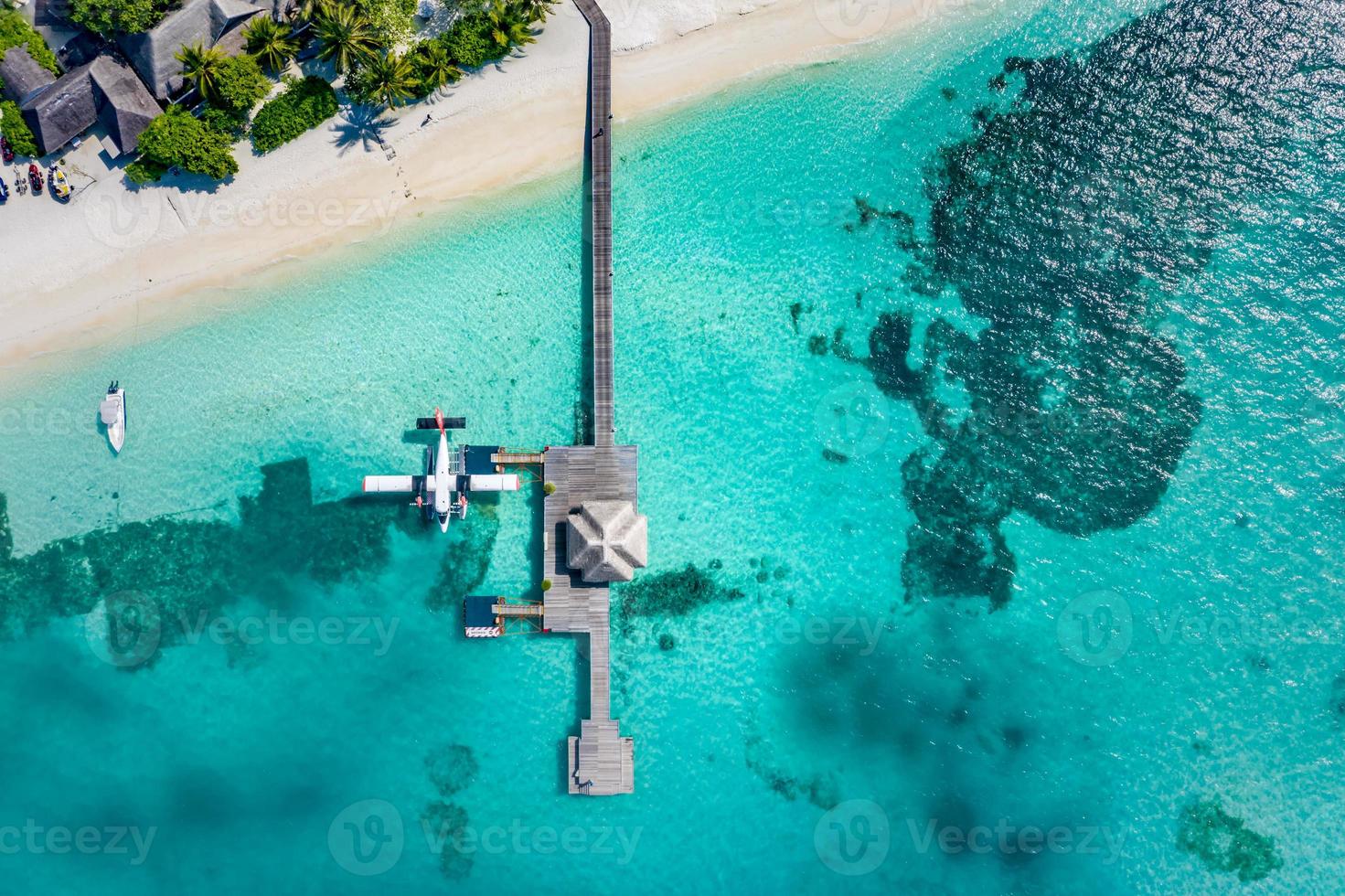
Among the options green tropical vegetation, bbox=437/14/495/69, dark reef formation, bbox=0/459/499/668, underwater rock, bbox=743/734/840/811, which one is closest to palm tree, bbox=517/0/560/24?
green tropical vegetation, bbox=437/14/495/69

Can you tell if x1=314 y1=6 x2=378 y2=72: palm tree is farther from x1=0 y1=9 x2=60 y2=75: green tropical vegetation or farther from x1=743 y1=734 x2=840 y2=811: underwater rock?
x1=743 y1=734 x2=840 y2=811: underwater rock

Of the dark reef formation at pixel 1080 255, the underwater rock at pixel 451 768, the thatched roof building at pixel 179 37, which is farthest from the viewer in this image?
the dark reef formation at pixel 1080 255

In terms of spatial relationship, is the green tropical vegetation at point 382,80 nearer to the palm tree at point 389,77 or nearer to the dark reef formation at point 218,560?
the palm tree at point 389,77

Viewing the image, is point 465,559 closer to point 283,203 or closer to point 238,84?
point 283,203

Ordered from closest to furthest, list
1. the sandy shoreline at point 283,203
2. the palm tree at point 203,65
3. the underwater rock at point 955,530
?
the palm tree at point 203,65
the sandy shoreline at point 283,203
the underwater rock at point 955,530

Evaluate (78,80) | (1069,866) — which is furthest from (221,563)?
(1069,866)

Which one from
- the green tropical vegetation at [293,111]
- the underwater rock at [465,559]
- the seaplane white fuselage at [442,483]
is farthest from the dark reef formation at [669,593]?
the green tropical vegetation at [293,111]

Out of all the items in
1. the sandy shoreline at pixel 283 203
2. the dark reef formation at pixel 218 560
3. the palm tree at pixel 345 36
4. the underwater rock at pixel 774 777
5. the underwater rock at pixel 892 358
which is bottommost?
the underwater rock at pixel 774 777

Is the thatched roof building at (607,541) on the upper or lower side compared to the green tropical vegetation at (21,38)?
lower
